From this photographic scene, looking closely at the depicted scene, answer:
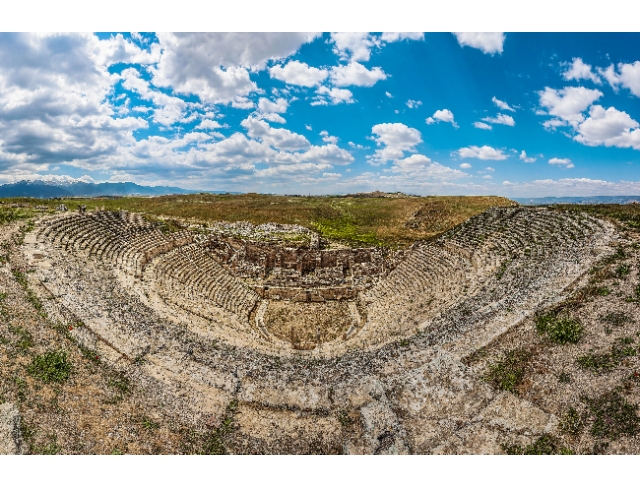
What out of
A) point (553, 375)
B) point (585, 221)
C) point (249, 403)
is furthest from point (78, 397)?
point (585, 221)

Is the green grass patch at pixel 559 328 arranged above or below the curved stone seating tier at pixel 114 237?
below

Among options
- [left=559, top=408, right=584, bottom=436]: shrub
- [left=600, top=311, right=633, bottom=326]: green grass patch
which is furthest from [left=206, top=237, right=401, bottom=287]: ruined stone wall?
[left=559, top=408, right=584, bottom=436]: shrub

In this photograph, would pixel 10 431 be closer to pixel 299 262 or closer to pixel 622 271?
pixel 299 262

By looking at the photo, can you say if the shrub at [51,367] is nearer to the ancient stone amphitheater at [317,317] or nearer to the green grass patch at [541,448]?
the ancient stone amphitheater at [317,317]

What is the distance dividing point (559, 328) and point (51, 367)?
20862mm

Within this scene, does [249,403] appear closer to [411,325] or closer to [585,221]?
[411,325]

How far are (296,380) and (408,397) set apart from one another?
466 centimetres

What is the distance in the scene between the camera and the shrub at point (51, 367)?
1232 cm

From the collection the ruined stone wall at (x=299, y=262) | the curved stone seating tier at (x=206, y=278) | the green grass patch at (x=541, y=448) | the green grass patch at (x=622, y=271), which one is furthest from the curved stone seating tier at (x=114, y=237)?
the green grass patch at (x=622, y=271)

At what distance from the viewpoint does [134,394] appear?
1289 cm

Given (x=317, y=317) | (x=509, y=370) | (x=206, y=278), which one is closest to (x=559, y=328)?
(x=509, y=370)

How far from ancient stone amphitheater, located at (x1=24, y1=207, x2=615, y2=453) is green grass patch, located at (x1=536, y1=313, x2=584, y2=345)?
1.02m

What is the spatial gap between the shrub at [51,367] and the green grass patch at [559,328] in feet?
64.9

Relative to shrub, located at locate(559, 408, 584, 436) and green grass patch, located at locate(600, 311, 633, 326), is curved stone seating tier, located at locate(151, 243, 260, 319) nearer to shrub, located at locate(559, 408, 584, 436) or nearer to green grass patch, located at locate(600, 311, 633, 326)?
shrub, located at locate(559, 408, 584, 436)
